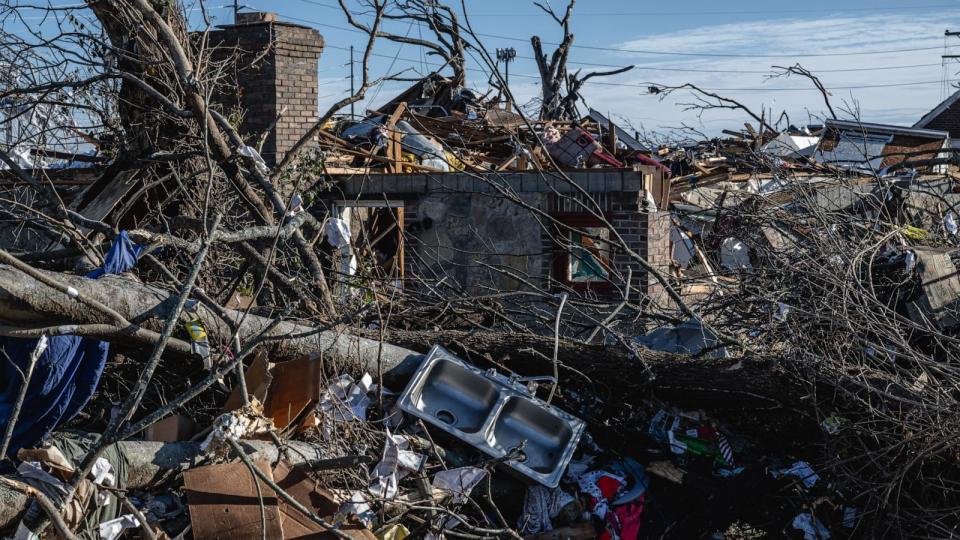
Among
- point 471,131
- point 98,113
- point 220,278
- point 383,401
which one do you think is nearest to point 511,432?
point 383,401

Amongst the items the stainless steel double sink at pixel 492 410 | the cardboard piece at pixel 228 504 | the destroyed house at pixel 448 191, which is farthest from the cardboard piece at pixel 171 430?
the destroyed house at pixel 448 191

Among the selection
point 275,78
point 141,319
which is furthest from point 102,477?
point 275,78

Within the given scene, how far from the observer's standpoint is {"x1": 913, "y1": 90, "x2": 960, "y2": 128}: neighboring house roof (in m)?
33.8

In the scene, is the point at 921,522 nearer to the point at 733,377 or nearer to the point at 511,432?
the point at 733,377

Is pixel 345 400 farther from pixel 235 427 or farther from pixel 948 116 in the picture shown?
pixel 948 116

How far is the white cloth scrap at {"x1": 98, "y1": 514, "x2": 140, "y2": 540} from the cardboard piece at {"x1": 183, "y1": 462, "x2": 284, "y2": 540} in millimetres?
259

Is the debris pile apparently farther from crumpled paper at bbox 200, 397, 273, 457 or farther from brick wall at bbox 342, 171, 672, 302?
brick wall at bbox 342, 171, 672, 302

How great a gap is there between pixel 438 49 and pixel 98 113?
308cm

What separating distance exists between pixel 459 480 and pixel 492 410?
635 millimetres

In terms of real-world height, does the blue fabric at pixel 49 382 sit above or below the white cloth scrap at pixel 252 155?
below

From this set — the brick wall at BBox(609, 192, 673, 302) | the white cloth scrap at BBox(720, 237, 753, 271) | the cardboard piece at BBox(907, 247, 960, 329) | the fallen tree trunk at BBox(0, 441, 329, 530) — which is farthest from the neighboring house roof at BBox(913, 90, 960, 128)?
the fallen tree trunk at BBox(0, 441, 329, 530)

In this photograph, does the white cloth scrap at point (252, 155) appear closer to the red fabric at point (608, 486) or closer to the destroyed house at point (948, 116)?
the red fabric at point (608, 486)

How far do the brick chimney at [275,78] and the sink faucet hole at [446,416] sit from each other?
239 inches

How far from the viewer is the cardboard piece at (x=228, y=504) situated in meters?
4.39
